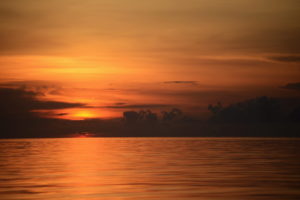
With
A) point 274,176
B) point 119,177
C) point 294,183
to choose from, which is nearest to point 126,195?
point 119,177

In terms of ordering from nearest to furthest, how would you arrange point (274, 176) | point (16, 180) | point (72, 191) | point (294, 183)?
point (72, 191) → point (294, 183) → point (16, 180) → point (274, 176)

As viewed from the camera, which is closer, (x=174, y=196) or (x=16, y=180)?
(x=174, y=196)

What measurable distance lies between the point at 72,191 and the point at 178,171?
1288 cm

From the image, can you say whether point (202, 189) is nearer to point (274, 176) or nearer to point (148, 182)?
point (148, 182)

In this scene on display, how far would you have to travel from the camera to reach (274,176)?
33375mm

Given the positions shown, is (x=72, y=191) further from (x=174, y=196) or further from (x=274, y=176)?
(x=274, y=176)

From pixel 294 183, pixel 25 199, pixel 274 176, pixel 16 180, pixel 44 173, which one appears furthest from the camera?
pixel 44 173

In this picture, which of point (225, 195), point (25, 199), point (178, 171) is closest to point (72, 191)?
point (25, 199)

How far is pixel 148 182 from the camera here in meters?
29.7

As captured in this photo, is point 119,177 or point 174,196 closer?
point 174,196

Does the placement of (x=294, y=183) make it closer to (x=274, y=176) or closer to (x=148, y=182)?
(x=274, y=176)

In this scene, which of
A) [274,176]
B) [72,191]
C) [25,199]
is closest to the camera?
[25,199]

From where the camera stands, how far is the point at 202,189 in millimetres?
26172

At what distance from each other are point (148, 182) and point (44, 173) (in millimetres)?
10253
